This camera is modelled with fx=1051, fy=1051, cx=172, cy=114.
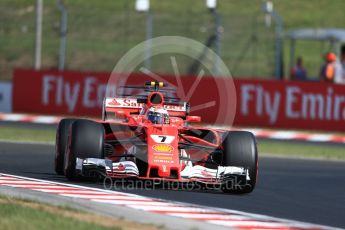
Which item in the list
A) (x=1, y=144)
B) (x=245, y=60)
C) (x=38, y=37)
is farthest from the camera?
(x=245, y=60)

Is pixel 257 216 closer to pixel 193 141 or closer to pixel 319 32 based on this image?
pixel 193 141

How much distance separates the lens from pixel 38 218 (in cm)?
885

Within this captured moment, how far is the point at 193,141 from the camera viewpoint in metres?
13.2

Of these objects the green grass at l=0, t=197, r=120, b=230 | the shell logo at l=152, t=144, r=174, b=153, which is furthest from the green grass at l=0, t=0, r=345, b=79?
the green grass at l=0, t=197, r=120, b=230

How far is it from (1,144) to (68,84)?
27.4 feet

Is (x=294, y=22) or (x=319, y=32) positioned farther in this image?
(x=294, y=22)

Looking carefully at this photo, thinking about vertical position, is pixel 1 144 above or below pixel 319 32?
below

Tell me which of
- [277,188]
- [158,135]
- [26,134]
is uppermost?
[158,135]

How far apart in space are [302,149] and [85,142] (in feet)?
36.8

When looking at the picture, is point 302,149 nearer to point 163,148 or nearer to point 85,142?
point 163,148

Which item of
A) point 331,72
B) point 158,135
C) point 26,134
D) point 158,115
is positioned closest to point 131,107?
point 158,115

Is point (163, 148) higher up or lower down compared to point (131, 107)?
lower down

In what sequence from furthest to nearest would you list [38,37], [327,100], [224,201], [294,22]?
1. [294,22]
2. [38,37]
3. [327,100]
4. [224,201]

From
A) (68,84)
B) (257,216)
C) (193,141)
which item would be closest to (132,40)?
(68,84)
